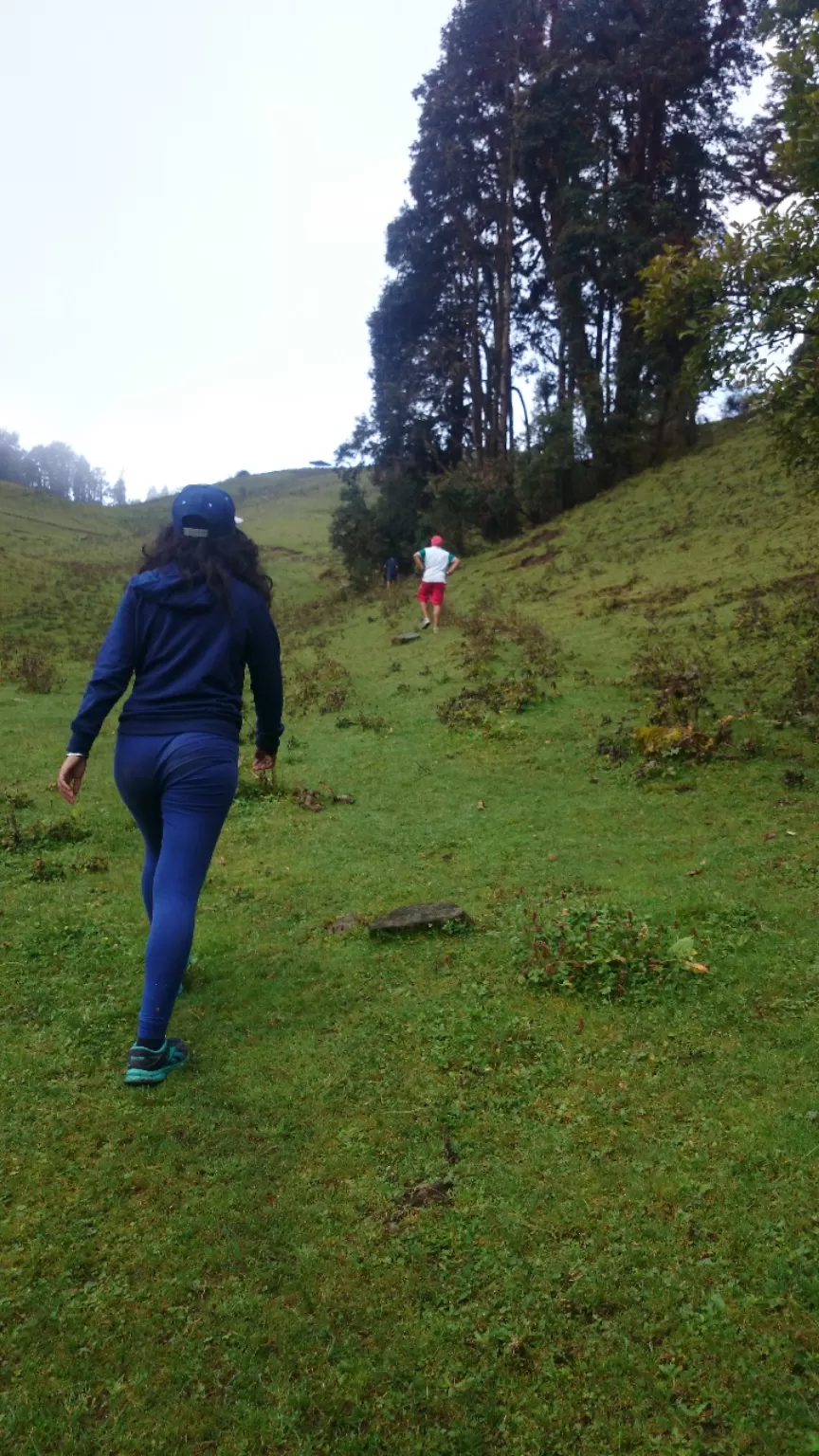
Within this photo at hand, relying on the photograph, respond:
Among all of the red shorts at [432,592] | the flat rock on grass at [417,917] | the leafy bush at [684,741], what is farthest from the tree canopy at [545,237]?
the flat rock on grass at [417,917]

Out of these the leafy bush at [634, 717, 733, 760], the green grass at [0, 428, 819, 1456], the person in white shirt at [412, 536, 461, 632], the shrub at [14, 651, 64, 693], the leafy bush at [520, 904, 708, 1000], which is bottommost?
the green grass at [0, 428, 819, 1456]

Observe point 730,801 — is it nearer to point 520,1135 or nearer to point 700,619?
point 520,1135

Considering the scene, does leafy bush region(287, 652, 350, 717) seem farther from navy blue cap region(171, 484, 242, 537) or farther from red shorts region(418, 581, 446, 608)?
navy blue cap region(171, 484, 242, 537)

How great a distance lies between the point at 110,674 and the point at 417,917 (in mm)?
2519

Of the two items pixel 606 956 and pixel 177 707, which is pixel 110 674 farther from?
pixel 606 956

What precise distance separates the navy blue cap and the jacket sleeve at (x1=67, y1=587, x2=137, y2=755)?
1.33 feet

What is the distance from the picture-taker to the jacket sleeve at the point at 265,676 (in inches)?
153

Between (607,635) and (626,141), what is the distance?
23.4 meters

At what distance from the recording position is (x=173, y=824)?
3.60 metres

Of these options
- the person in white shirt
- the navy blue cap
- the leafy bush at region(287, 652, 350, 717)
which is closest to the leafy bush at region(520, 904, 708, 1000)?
the navy blue cap

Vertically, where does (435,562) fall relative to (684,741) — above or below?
above

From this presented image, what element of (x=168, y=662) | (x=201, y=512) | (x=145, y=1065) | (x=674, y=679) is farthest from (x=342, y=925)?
(x=674, y=679)

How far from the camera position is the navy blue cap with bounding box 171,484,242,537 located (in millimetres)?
3800

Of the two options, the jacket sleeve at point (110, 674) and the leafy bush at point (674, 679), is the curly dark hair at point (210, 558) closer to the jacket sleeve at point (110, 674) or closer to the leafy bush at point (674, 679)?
the jacket sleeve at point (110, 674)
